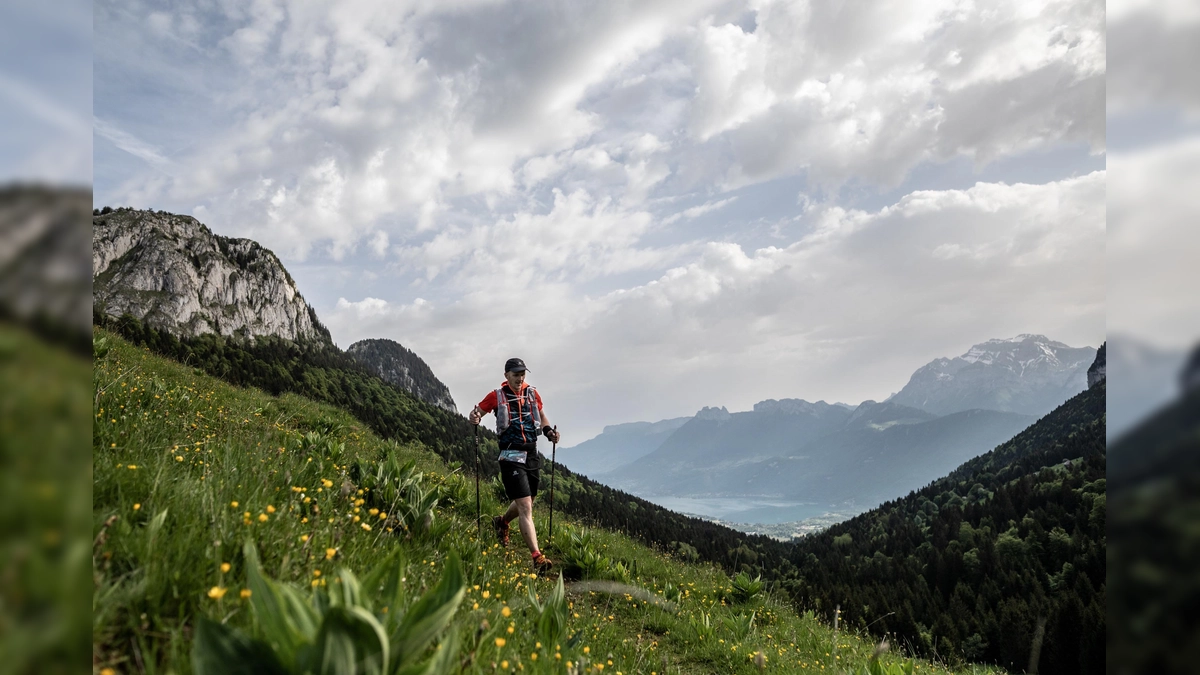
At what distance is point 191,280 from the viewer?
14500 cm

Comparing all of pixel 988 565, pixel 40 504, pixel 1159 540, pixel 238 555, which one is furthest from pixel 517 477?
pixel 988 565

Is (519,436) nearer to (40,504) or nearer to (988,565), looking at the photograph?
(40,504)

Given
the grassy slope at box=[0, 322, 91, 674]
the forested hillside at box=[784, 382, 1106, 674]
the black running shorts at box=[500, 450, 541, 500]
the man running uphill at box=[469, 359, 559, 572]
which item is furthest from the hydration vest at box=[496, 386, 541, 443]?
the forested hillside at box=[784, 382, 1106, 674]

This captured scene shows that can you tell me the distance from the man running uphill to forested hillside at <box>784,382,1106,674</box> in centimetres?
3128

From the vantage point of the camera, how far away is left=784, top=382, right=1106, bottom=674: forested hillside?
47.2 m

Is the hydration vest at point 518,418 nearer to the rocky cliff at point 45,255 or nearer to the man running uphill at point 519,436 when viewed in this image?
the man running uphill at point 519,436

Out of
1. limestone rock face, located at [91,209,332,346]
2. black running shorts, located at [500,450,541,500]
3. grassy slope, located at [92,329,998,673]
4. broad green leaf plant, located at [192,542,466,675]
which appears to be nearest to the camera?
broad green leaf plant, located at [192,542,466,675]

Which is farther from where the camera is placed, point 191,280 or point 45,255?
point 191,280

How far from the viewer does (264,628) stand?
250 centimetres

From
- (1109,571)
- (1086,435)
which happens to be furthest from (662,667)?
(1086,435)

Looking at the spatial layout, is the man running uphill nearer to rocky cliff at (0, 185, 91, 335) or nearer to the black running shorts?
the black running shorts

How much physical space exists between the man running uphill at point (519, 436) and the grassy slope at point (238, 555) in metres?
0.62

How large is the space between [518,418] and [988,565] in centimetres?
8946

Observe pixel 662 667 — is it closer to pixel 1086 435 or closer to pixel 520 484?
pixel 520 484
